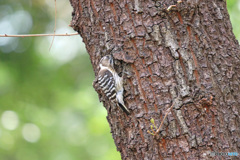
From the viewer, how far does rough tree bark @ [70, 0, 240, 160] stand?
2553 millimetres

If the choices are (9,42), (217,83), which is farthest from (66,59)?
(217,83)

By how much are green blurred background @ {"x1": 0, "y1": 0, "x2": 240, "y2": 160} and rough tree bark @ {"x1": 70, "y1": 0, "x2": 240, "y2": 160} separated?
306 centimetres

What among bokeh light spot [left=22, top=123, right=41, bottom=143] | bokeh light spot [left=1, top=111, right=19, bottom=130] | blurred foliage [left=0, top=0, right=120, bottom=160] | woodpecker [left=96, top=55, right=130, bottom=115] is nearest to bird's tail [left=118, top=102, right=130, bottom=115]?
woodpecker [left=96, top=55, right=130, bottom=115]

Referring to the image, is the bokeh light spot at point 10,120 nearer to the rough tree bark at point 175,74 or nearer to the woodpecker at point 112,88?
the woodpecker at point 112,88

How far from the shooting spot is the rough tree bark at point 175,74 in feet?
8.38

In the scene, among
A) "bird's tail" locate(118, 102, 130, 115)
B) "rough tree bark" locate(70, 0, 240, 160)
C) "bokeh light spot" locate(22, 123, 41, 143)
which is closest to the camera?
"rough tree bark" locate(70, 0, 240, 160)

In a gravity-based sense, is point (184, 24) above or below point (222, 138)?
above

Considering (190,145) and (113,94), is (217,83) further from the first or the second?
(113,94)

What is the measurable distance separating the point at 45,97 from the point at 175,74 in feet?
15.5

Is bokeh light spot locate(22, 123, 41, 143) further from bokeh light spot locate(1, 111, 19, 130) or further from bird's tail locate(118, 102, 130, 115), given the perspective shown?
bird's tail locate(118, 102, 130, 115)

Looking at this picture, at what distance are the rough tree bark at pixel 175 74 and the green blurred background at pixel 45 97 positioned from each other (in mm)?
3057

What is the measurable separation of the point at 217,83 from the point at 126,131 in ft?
3.03

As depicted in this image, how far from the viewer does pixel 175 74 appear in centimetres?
262

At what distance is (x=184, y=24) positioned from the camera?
269 cm
